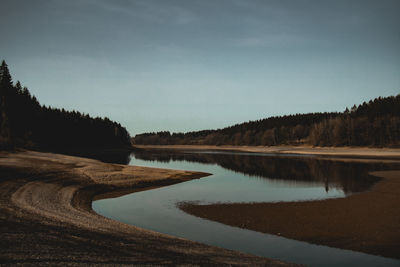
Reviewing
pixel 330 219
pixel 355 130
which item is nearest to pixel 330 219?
pixel 330 219

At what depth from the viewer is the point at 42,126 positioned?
93.6m

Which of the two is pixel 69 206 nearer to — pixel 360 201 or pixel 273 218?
pixel 273 218

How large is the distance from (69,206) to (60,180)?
8911 mm

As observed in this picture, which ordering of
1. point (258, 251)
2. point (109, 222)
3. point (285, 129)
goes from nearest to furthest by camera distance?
1. point (258, 251)
2. point (109, 222)
3. point (285, 129)

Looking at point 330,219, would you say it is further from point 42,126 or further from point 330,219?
point 42,126

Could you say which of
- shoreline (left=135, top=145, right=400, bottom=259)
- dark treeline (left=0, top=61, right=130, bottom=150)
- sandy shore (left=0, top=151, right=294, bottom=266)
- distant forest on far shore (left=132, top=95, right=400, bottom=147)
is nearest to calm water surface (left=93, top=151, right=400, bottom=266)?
shoreline (left=135, top=145, right=400, bottom=259)

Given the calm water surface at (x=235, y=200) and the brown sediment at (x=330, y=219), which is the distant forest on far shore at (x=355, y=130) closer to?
the calm water surface at (x=235, y=200)

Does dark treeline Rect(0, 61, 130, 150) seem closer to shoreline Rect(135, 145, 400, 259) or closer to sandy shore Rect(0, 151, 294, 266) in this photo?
sandy shore Rect(0, 151, 294, 266)

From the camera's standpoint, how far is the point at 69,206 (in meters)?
18.7

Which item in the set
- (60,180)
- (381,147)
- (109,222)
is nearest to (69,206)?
(109,222)

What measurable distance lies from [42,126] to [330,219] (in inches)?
3838

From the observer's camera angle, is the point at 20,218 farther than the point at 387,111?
No

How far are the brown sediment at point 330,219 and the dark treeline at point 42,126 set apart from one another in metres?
44.7

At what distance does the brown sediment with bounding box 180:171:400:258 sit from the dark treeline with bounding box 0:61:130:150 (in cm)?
4474
